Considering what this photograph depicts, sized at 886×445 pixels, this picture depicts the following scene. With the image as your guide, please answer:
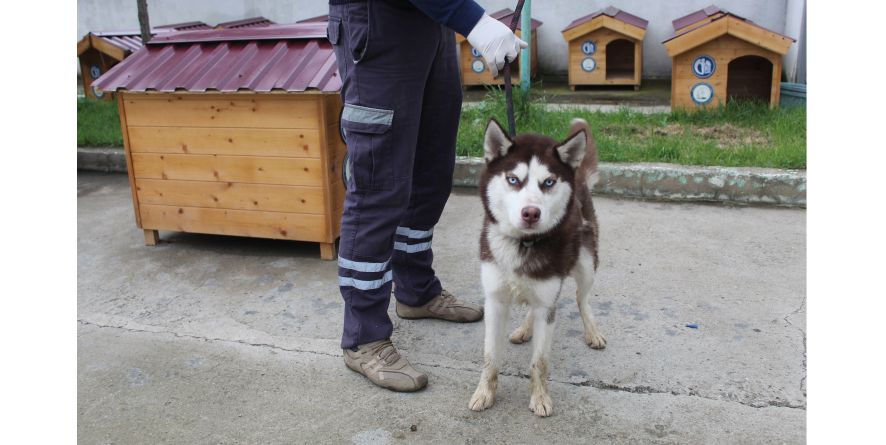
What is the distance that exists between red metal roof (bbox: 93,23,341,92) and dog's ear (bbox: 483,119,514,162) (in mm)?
1323

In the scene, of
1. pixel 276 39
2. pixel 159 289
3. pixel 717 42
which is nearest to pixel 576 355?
pixel 159 289

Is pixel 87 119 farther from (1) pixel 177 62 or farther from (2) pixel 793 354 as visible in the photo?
(2) pixel 793 354

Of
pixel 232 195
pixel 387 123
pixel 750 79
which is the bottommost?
pixel 232 195

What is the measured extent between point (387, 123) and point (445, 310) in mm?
982

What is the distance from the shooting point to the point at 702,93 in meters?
5.71

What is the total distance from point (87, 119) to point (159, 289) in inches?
149

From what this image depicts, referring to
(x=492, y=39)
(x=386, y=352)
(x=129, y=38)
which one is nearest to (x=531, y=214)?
(x=492, y=39)

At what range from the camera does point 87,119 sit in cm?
648

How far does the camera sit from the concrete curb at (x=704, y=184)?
422 cm

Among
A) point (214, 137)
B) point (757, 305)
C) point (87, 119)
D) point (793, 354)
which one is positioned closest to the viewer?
point (793, 354)

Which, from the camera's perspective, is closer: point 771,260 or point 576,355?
point 576,355

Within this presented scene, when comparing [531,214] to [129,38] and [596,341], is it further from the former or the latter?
[129,38]

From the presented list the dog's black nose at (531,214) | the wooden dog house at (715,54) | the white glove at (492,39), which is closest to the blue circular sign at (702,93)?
the wooden dog house at (715,54)

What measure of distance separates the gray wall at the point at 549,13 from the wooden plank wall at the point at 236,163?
4.66m
